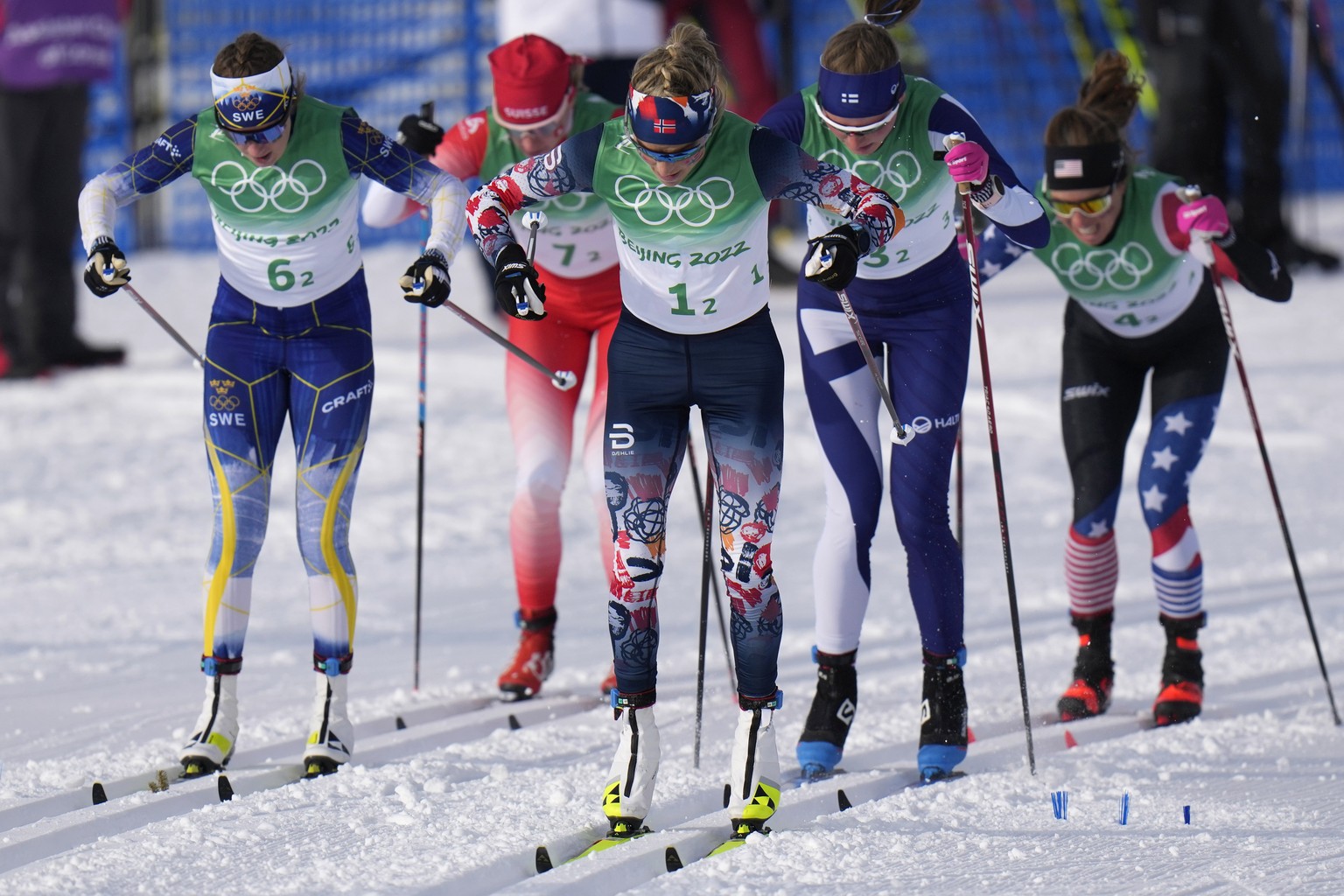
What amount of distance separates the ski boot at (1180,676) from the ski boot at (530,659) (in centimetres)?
202

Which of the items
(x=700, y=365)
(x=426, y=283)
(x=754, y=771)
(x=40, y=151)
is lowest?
(x=754, y=771)

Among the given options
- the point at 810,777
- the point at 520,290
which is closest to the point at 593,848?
the point at 810,777

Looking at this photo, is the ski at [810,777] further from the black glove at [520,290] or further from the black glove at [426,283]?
the black glove at [426,283]

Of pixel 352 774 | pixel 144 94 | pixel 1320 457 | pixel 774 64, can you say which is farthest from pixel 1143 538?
pixel 144 94

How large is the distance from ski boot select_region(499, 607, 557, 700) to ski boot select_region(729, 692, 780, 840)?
1.44 metres

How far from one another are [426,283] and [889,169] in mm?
1314

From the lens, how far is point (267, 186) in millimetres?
4578

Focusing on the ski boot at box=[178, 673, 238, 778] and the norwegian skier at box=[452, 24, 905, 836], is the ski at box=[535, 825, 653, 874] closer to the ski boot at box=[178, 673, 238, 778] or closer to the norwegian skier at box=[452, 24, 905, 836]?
the norwegian skier at box=[452, 24, 905, 836]

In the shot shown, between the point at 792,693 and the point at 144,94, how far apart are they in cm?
1043

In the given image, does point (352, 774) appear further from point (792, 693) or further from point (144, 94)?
point (144, 94)

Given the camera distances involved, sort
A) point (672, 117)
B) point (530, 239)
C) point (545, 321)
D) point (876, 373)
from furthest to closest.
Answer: point (545, 321) → point (530, 239) → point (876, 373) → point (672, 117)

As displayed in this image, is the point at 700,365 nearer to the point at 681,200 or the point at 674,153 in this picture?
the point at 681,200

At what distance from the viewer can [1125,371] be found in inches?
214

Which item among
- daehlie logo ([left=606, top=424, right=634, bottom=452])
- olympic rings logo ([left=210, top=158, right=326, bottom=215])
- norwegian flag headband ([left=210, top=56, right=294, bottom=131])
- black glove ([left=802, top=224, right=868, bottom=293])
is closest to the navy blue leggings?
daehlie logo ([left=606, top=424, right=634, bottom=452])
